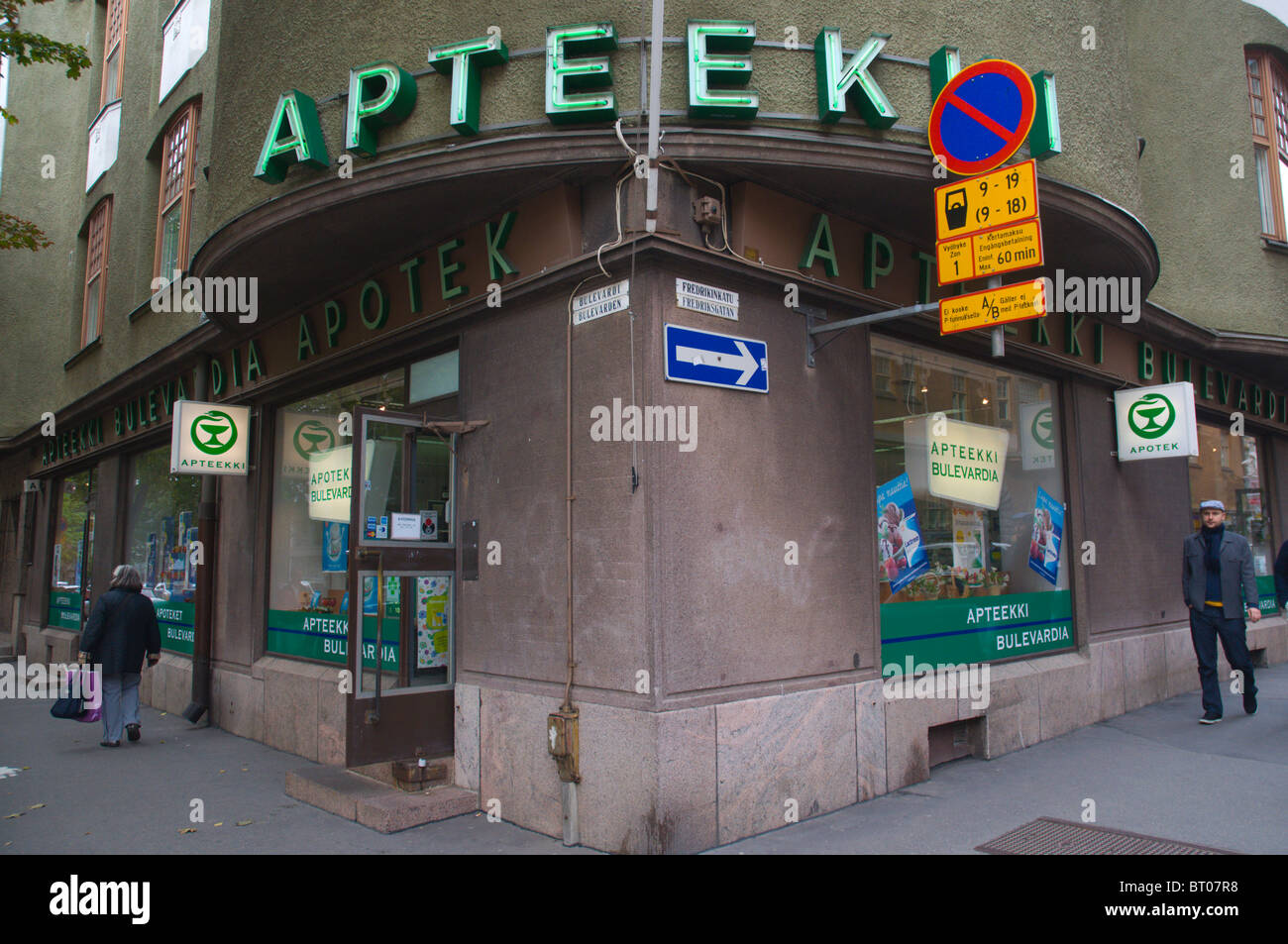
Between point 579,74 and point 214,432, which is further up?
point 579,74

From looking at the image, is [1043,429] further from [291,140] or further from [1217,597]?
[291,140]

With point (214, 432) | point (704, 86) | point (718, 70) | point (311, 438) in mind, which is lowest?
point (311, 438)

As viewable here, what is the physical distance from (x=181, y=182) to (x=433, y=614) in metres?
8.23

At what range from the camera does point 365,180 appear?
6.14 metres

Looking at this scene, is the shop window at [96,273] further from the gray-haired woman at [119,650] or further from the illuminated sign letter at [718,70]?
the illuminated sign letter at [718,70]

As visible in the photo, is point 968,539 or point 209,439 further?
point 209,439

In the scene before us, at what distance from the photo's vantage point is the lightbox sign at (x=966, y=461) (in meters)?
7.74

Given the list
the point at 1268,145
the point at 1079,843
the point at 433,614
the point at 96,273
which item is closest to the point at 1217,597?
the point at 1079,843

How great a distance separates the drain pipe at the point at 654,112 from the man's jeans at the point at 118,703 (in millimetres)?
7391

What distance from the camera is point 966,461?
26.6 feet

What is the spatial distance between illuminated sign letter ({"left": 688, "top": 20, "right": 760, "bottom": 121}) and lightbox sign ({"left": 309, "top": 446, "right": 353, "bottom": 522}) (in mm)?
4771

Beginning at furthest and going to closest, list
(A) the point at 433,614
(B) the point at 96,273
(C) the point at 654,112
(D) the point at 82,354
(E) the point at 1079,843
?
(B) the point at 96,273
(D) the point at 82,354
(A) the point at 433,614
(C) the point at 654,112
(E) the point at 1079,843

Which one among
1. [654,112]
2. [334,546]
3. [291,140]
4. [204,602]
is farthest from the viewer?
[204,602]
